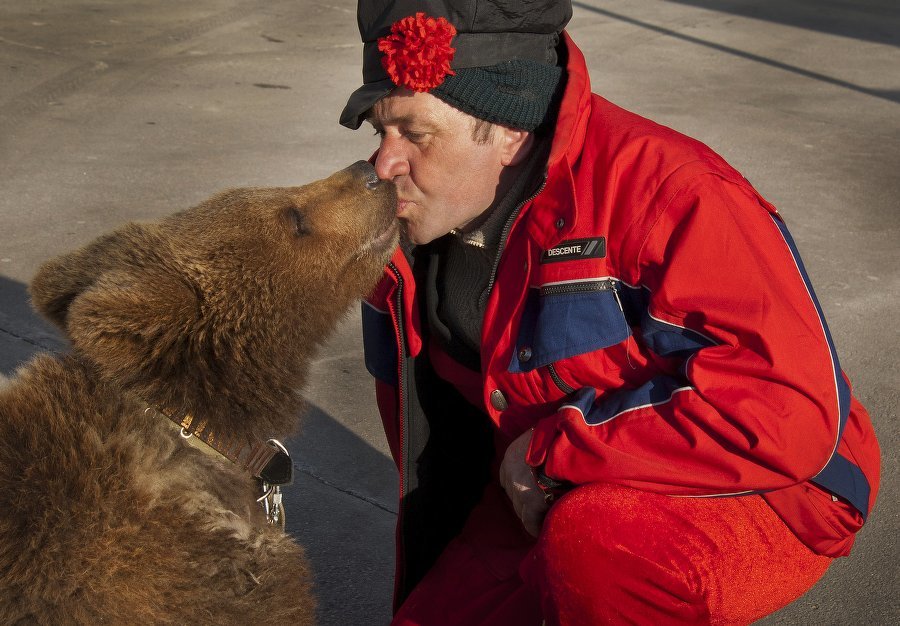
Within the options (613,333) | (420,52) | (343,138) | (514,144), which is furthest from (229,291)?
(343,138)

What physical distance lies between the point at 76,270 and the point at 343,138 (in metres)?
5.92

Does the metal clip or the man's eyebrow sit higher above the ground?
the man's eyebrow

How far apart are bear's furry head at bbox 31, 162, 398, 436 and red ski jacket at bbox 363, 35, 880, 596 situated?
1.59ft

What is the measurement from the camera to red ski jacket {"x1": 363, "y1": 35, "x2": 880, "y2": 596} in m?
2.43

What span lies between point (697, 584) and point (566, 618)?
0.35 metres

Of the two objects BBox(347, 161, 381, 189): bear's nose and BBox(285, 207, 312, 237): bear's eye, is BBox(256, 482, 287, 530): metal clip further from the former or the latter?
BBox(347, 161, 381, 189): bear's nose

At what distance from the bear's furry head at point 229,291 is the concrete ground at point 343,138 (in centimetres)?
121

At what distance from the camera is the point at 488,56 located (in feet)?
9.12

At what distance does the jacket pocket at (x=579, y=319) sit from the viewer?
2627 mm

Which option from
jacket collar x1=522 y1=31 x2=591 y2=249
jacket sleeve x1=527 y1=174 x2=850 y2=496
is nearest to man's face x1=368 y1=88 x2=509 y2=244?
jacket collar x1=522 y1=31 x2=591 y2=249

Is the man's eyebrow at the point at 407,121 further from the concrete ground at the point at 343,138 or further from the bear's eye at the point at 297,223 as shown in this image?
the concrete ground at the point at 343,138

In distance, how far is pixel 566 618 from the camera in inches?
103

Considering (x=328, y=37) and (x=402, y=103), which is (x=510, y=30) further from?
(x=328, y=37)

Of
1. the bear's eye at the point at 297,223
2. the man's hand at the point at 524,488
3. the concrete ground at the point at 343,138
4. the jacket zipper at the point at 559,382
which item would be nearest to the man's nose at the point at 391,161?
the bear's eye at the point at 297,223
